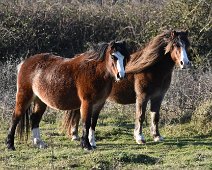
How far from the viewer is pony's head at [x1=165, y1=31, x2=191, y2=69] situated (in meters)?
8.77

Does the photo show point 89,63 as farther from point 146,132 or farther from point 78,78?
point 146,132

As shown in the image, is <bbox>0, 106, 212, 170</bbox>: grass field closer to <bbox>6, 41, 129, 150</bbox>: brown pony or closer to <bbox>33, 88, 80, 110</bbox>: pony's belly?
<bbox>6, 41, 129, 150</bbox>: brown pony

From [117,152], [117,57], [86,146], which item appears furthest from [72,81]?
[117,152]

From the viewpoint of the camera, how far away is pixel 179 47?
893cm

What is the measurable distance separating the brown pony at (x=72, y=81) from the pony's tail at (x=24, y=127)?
0.03m

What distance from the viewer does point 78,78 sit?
27.0 feet

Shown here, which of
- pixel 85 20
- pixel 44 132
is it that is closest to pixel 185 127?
pixel 44 132

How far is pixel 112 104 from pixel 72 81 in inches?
173

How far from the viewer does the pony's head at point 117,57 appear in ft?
25.6

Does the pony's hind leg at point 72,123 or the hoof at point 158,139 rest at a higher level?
the pony's hind leg at point 72,123

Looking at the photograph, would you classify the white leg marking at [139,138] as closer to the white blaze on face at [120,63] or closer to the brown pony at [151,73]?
the brown pony at [151,73]

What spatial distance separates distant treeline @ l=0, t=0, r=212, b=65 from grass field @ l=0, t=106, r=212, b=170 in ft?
21.5

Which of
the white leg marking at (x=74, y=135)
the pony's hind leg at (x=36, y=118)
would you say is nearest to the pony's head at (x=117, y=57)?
the pony's hind leg at (x=36, y=118)

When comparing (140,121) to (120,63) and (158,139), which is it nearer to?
(158,139)
